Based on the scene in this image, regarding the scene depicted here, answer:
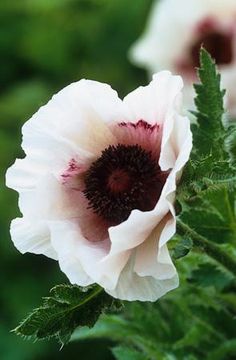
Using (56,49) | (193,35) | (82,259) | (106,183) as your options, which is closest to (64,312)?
(82,259)

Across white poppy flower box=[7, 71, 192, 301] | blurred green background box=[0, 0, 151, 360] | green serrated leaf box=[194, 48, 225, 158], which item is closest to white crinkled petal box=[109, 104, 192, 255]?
white poppy flower box=[7, 71, 192, 301]

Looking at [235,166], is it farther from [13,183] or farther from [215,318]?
[215,318]

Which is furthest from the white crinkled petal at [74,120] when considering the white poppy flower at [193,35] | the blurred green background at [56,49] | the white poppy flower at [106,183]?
the blurred green background at [56,49]

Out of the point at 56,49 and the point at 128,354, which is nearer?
the point at 128,354

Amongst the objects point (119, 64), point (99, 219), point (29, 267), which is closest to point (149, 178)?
point (99, 219)

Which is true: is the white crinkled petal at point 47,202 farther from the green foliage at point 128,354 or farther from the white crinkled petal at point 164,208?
the green foliage at point 128,354

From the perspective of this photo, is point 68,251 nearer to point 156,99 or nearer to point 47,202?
point 47,202
